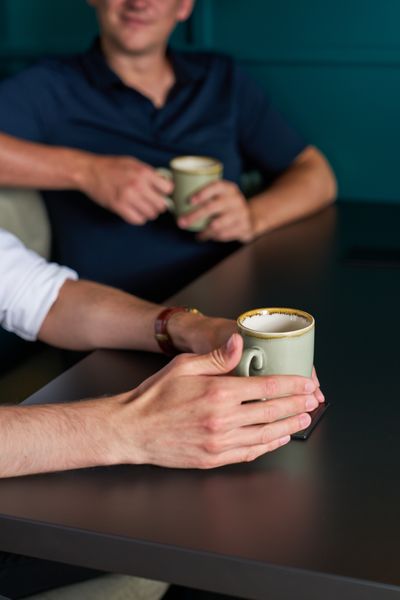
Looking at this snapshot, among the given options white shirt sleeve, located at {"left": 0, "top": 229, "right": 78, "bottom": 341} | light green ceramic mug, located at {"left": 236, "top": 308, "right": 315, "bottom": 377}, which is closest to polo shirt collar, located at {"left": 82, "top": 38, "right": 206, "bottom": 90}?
white shirt sleeve, located at {"left": 0, "top": 229, "right": 78, "bottom": 341}

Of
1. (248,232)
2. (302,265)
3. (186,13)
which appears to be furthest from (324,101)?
(302,265)

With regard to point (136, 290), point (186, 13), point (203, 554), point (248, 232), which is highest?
point (186, 13)

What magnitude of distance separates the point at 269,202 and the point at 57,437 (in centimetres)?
111

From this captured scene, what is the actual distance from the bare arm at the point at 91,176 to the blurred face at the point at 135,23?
35cm

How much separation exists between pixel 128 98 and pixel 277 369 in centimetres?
130

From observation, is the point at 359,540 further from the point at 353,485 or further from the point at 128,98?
the point at 128,98

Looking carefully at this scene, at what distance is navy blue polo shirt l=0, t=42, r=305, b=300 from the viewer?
6.58 ft

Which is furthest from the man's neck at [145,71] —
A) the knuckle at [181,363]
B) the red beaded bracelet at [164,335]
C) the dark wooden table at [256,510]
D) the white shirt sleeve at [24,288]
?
the knuckle at [181,363]

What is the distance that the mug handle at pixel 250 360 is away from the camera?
96cm

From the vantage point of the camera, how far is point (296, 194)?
2.03 metres

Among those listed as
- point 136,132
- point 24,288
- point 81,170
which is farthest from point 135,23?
point 24,288

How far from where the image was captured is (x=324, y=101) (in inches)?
90.7

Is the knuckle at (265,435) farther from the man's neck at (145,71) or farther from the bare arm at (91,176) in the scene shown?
the man's neck at (145,71)

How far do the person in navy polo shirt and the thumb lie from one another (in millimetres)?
835
